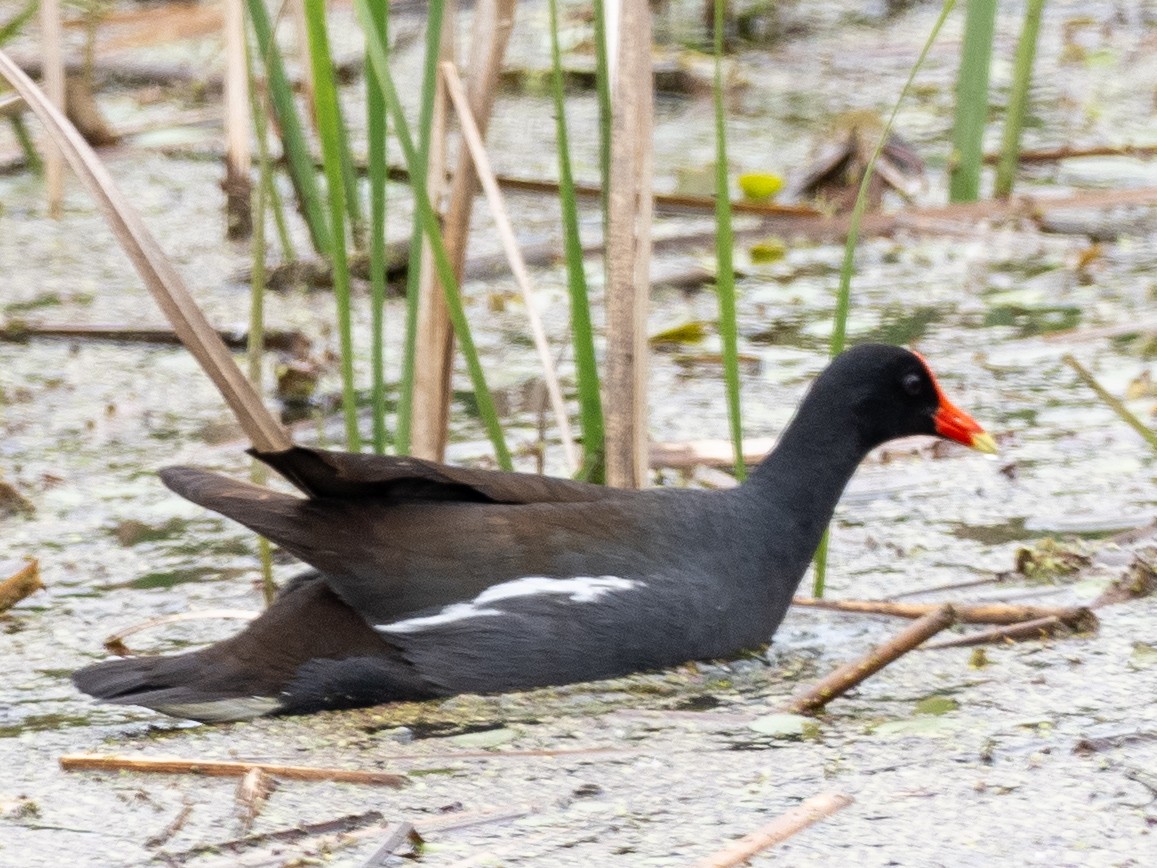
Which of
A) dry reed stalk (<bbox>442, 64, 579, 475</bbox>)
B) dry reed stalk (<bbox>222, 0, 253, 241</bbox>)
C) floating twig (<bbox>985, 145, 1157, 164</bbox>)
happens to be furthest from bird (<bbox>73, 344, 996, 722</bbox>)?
floating twig (<bbox>985, 145, 1157, 164</bbox>)

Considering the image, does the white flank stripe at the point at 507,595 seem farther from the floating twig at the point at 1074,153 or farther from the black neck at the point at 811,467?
the floating twig at the point at 1074,153

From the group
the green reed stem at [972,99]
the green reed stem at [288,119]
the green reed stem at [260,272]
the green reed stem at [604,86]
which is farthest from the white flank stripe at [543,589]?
the green reed stem at [972,99]

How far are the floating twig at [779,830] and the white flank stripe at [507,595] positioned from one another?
0.55 m

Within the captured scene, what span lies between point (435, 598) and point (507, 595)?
9 centimetres

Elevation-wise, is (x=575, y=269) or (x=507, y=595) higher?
(x=575, y=269)

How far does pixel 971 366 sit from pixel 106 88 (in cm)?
341

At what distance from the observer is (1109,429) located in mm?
3564

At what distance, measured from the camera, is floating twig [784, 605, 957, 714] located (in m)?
2.30

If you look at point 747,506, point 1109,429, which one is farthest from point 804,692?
point 1109,429

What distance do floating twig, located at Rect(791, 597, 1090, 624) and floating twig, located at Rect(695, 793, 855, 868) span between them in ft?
1.81

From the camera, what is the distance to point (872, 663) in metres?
→ 2.36

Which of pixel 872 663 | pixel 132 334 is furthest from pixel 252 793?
pixel 132 334

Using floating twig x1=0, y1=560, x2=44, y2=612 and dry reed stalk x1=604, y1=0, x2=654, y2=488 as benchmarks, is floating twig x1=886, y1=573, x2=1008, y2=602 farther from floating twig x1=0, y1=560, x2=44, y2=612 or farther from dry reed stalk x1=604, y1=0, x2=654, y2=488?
floating twig x1=0, y1=560, x2=44, y2=612

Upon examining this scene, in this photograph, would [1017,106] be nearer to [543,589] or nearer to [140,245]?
[543,589]
